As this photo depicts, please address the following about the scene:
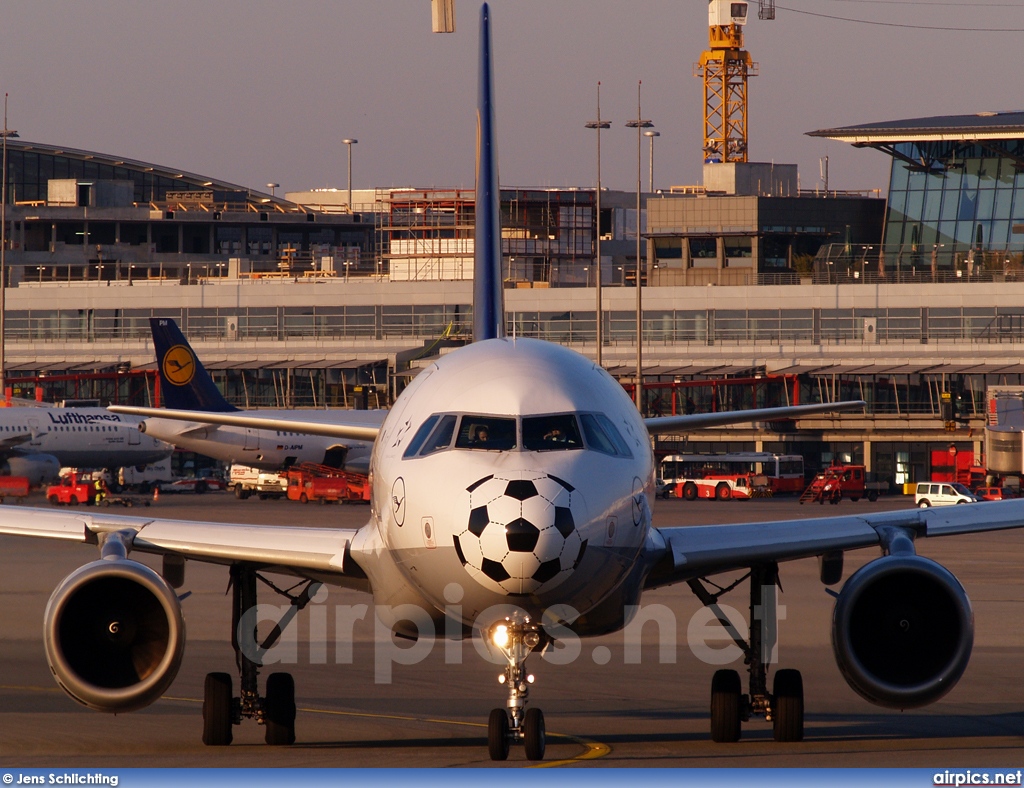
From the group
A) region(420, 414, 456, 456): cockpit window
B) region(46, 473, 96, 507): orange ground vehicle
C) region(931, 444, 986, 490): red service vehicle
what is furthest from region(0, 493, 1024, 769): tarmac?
region(931, 444, 986, 490): red service vehicle

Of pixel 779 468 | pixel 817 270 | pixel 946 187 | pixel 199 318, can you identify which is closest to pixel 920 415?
pixel 779 468

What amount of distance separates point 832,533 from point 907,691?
215cm

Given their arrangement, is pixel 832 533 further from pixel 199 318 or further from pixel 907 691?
pixel 199 318

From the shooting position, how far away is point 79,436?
79625 millimetres

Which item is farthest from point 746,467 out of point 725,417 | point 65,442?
point 725,417

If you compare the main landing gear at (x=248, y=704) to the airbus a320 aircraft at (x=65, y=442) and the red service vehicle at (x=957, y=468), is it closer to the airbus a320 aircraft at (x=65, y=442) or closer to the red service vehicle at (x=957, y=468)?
the airbus a320 aircraft at (x=65, y=442)

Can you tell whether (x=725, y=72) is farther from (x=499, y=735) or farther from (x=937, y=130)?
(x=499, y=735)

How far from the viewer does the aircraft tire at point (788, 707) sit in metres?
15.4

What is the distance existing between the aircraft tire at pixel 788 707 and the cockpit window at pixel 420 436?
16.8 ft

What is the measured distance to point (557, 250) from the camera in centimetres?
11875

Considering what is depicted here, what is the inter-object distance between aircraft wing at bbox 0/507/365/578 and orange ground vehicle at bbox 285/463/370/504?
57415mm

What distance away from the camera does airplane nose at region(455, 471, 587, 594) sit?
429 inches

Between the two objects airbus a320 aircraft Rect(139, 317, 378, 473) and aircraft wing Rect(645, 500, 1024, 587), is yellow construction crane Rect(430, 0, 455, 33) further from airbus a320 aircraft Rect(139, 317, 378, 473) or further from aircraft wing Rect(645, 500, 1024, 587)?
airbus a320 aircraft Rect(139, 317, 378, 473)

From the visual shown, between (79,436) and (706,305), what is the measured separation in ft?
140
